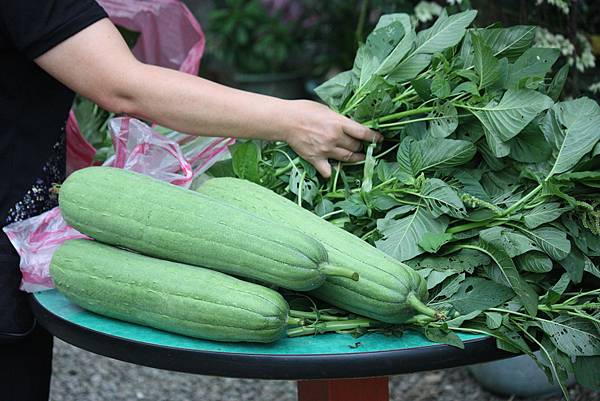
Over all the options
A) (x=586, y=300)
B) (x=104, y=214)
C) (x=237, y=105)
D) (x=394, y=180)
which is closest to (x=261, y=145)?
(x=237, y=105)

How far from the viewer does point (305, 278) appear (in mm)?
1406

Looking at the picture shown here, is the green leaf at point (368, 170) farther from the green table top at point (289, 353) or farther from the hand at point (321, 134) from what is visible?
the green table top at point (289, 353)

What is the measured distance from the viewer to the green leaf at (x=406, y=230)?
1.55 meters

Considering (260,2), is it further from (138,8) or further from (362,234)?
(362,234)

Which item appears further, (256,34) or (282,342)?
(256,34)

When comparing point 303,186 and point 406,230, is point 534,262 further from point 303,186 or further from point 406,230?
point 303,186

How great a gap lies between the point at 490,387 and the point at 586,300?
5.77ft

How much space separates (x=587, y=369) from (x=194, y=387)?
7.22 ft

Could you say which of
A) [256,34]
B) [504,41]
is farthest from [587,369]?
[256,34]

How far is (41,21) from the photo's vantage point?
1585mm

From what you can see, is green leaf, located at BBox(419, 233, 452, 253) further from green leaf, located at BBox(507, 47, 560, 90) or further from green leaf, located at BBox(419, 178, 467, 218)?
green leaf, located at BBox(507, 47, 560, 90)

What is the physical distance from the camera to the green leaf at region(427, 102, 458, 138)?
171 cm

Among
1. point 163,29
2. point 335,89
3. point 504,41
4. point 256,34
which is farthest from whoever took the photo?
point 256,34

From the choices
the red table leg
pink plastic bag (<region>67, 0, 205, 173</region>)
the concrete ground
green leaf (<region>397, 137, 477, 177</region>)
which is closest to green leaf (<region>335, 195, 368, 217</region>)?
green leaf (<region>397, 137, 477, 177</region>)
